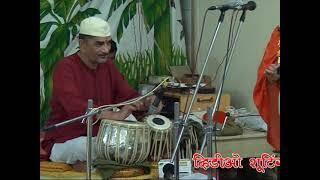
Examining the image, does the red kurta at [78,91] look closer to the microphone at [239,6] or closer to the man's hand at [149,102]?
the man's hand at [149,102]

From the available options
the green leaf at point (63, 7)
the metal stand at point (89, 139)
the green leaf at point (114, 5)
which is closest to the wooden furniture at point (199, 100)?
the metal stand at point (89, 139)

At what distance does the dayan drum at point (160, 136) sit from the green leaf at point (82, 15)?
1.74 ft

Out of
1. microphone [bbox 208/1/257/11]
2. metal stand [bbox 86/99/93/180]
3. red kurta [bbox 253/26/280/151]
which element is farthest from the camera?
red kurta [bbox 253/26/280/151]

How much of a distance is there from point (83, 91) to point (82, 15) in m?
0.34

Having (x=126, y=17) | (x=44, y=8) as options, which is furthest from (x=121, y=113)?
A: (x=44, y=8)

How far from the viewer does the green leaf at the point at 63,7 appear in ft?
7.18

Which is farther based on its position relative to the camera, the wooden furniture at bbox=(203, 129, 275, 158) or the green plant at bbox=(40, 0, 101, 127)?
the wooden furniture at bbox=(203, 129, 275, 158)

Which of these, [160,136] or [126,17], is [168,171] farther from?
[126,17]

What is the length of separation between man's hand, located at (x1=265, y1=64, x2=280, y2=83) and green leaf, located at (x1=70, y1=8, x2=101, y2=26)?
82cm

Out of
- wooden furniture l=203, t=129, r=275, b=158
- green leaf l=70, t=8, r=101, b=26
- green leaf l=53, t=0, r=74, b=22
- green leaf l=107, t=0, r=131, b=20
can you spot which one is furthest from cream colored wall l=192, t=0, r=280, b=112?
→ green leaf l=53, t=0, r=74, b=22

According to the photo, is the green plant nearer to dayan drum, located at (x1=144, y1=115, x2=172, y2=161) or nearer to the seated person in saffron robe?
the seated person in saffron robe

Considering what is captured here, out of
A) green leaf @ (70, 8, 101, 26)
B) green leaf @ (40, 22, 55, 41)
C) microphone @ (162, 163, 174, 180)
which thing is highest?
green leaf @ (70, 8, 101, 26)

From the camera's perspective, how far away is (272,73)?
224 centimetres

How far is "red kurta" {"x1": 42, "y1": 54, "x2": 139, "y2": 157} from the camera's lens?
2174mm
